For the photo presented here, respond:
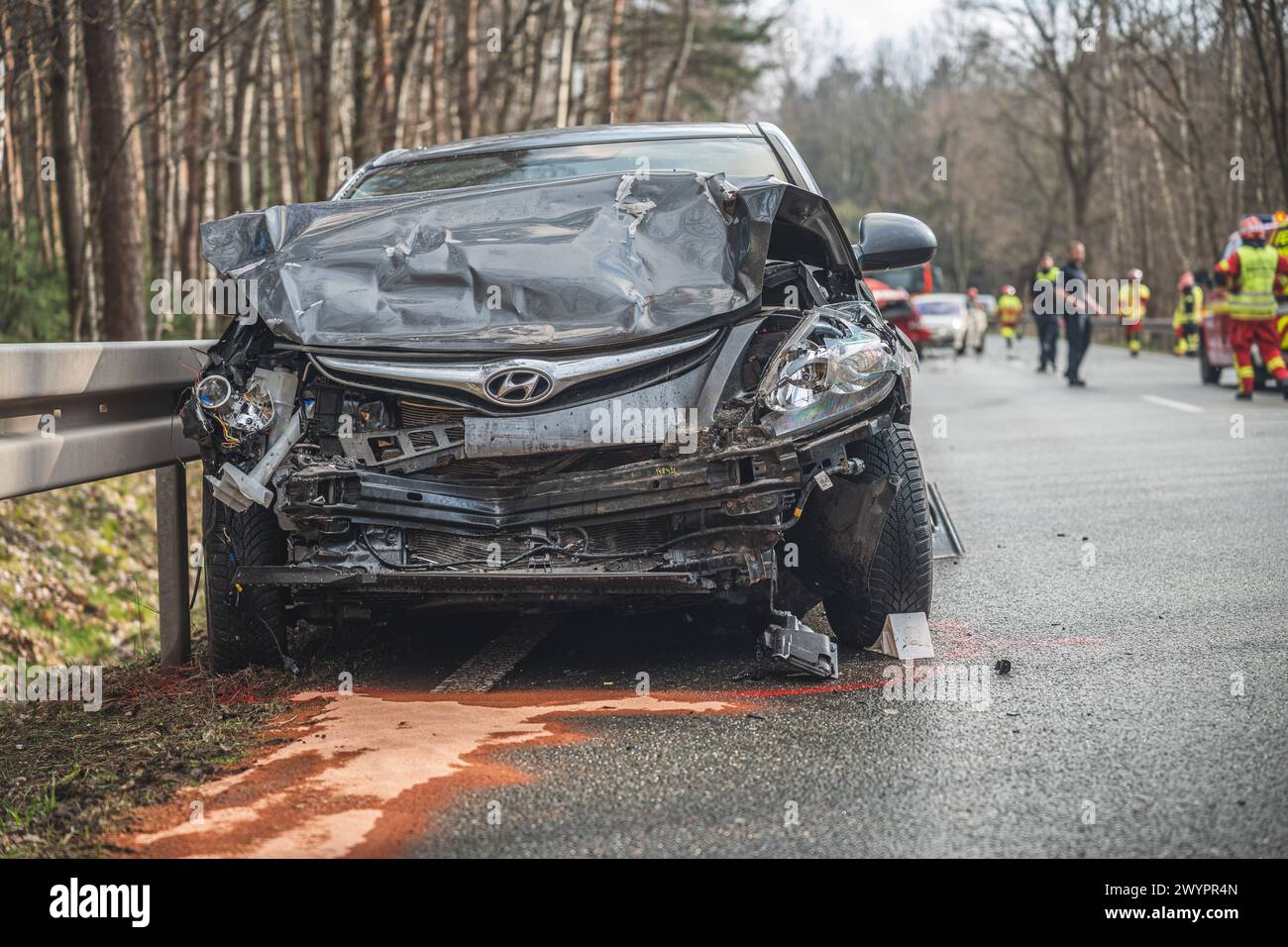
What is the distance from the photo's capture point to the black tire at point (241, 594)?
4.89 m

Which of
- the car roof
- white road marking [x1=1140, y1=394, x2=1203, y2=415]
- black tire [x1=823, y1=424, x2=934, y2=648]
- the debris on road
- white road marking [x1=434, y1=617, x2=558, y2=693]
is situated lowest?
white road marking [x1=1140, y1=394, x2=1203, y2=415]

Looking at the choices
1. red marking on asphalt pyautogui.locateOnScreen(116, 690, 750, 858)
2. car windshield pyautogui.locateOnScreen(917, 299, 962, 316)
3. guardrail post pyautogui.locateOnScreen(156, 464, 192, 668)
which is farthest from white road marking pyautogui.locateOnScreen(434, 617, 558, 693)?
car windshield pyautogui.locateOnScreen(917, 299, 962, 316)

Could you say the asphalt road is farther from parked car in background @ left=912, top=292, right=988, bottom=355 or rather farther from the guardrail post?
parked car in background @ left=912, top=292, right=988, bottom=355

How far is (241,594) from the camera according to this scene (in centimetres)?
502

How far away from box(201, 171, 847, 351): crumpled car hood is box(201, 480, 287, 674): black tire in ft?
2.04

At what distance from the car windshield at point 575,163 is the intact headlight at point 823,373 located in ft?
5.16

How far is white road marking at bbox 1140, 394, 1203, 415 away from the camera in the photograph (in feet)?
52.7

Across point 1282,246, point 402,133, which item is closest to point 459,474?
point 1282,246

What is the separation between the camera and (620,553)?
15.3 feet

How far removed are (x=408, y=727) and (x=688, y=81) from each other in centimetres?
4642

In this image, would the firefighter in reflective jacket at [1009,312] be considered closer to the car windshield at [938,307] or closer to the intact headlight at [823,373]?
the car windshield at [938,307]

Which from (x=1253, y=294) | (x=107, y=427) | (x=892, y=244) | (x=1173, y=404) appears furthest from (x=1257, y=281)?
(x=107, y=427)

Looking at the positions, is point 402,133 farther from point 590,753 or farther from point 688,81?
point 688,81
